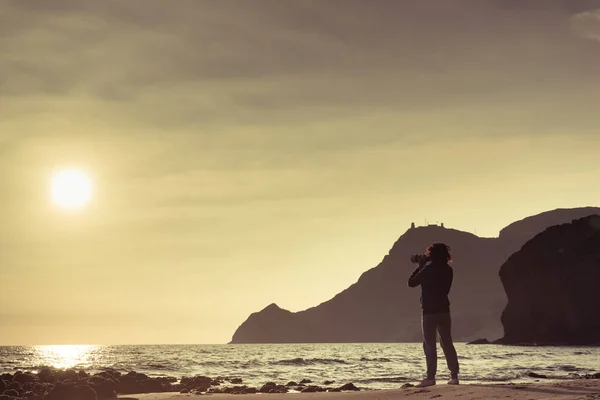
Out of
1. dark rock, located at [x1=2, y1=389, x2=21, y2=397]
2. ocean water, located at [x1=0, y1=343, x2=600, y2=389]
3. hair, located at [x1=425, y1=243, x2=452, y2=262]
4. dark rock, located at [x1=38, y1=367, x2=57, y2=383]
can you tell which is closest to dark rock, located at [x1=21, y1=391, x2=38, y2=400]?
dark rock, located at [x1=2, y1=389, x2=21, y2=397]

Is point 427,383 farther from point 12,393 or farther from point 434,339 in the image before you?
point 12,393

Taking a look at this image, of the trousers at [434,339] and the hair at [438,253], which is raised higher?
the hair at [438,253]

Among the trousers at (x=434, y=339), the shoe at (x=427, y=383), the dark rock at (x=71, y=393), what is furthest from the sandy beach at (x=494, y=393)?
the dark rock at (x=71, y=393)

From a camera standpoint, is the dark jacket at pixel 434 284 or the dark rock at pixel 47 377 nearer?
the dark jacket at pixel 434 284

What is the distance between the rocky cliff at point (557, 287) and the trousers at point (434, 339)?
11665cm

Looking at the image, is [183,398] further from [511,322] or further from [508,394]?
[511,322]

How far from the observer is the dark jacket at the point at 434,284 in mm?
16094

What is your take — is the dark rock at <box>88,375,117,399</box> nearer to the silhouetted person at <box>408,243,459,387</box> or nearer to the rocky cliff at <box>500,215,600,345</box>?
the silhouetted person at <box>408,243,459,387</box>

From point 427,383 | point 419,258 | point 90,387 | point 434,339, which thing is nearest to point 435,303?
point 434,339

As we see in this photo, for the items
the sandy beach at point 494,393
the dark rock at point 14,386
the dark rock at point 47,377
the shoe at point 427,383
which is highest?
the dark rock at point 47,377

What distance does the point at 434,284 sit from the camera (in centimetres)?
1614

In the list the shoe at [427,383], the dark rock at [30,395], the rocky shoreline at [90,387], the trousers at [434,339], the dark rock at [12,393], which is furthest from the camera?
the dark rock at [12,393]

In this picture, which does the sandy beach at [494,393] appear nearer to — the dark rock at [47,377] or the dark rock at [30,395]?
the dark rock at [30,395]

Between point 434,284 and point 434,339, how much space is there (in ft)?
3.96
